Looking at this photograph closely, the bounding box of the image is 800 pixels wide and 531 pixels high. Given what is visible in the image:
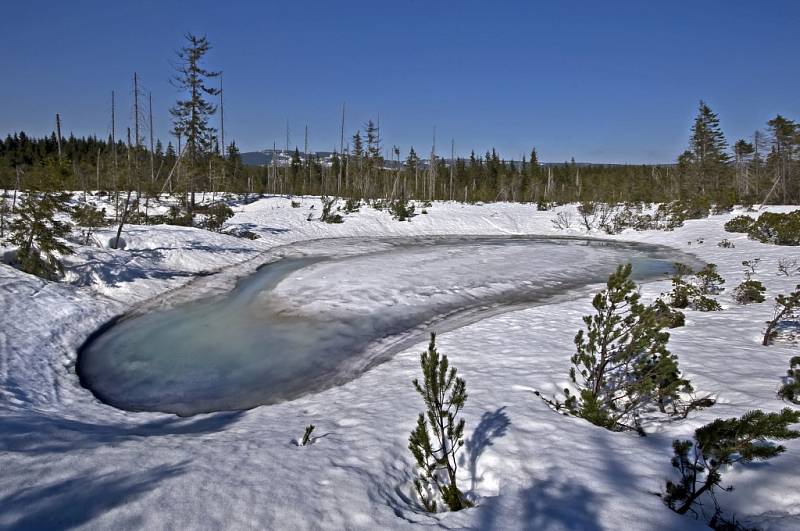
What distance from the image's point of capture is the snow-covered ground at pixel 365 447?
2.96 metres

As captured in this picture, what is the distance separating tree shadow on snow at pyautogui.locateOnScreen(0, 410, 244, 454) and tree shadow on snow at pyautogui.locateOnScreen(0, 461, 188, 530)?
29.5 inches

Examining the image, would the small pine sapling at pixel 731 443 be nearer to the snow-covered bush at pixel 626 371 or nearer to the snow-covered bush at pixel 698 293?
the snow-covered bush at pixel 626 371

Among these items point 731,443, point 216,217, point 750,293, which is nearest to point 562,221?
point 750,293

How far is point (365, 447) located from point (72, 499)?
246cm

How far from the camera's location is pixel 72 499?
285 cm

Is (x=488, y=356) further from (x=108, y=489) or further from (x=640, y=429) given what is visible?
(x=108, y=489)

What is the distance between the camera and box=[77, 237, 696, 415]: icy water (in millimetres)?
6547

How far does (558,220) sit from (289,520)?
3381 centimetres

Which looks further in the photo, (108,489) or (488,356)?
(488,356)

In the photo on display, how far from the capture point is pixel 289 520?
298 cm

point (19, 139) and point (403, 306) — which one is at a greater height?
point (19, 139)

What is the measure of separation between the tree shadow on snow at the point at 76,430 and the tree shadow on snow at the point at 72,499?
0.75m

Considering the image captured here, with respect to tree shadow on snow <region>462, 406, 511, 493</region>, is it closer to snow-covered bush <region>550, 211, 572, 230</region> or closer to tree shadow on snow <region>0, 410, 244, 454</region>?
tree shadow on snow <region>0, 410, 244, 454</region>

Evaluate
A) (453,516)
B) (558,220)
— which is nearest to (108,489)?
(453,516)
